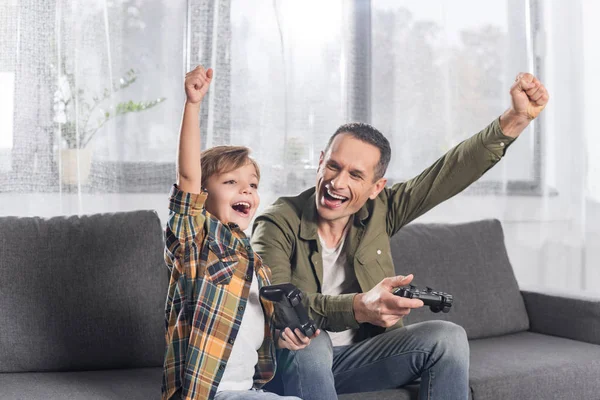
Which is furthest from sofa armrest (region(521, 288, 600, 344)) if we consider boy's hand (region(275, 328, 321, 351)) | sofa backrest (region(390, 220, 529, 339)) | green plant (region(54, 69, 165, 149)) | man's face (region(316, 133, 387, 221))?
green plant (region(54, 69, 165, 149))

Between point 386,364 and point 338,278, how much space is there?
0.25 meters

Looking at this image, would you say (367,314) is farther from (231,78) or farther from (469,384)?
(231,78)

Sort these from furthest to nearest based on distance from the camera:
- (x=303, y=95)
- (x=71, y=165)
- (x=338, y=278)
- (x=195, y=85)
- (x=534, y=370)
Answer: (x=303, y=95)
(x=71, y=165)
(x=534, y=370)
(x=338, y=278)
(x=195, y=85)

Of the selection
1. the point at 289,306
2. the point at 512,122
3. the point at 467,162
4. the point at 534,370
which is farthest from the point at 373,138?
the point at 534,370

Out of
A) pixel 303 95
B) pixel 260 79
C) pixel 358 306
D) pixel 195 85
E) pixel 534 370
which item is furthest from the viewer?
pixel 303 95

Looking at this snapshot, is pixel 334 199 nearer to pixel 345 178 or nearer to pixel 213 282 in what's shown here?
pixel 345 178

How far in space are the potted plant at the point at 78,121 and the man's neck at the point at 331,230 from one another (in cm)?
93

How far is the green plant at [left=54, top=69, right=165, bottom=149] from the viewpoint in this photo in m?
2.62

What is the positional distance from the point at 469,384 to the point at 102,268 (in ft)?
3.34

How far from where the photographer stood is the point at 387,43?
331 cm

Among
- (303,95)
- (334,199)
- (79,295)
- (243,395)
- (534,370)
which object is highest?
(303,95)

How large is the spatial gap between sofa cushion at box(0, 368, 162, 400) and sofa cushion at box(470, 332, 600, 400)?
2.75 feet

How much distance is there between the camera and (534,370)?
224 cm

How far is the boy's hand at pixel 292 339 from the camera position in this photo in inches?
67.5
